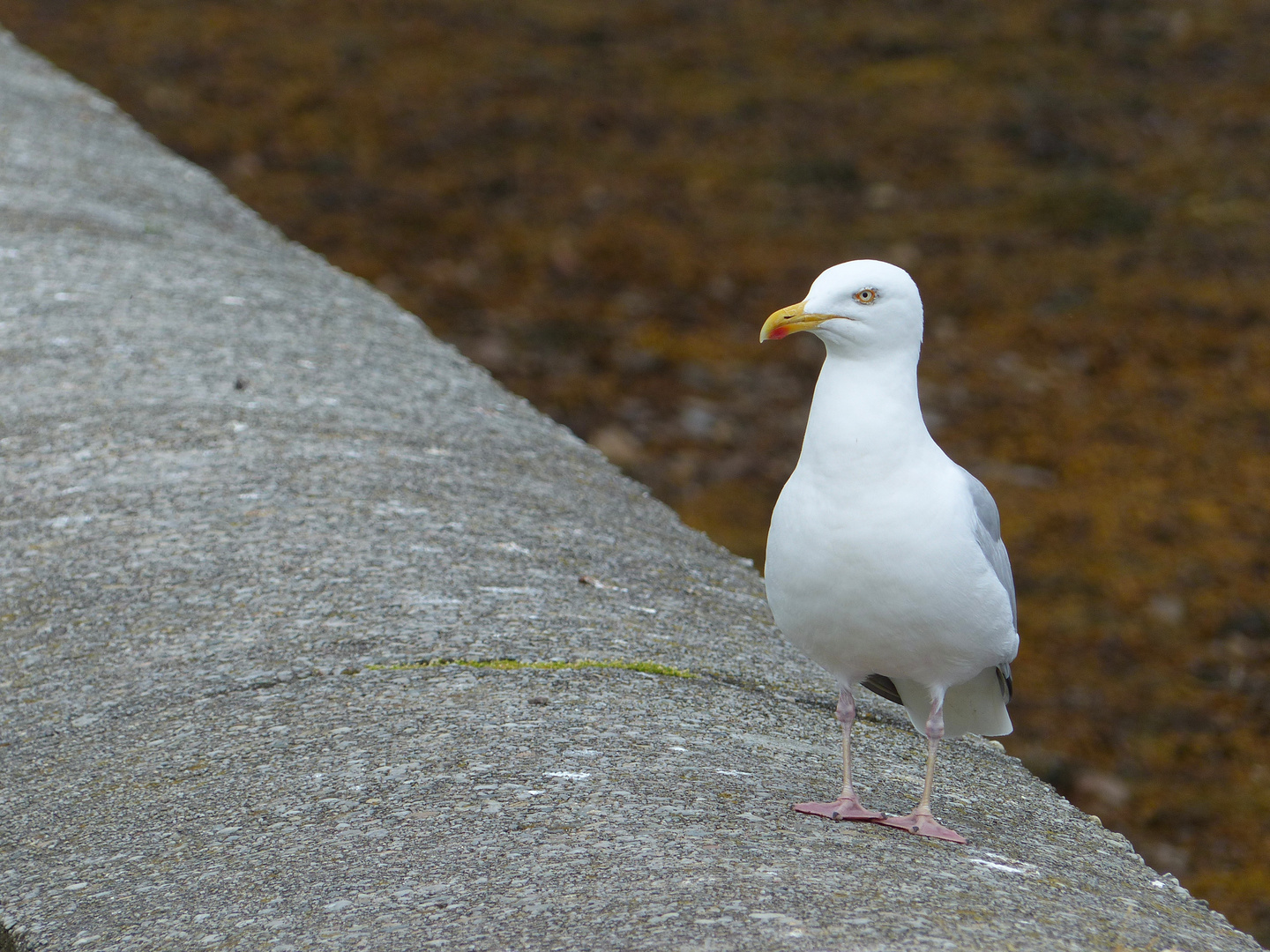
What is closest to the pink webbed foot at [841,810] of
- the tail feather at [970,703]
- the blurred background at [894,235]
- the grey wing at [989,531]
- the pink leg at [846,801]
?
the pink leg at [846,801]

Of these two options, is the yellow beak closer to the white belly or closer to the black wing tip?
the white belly

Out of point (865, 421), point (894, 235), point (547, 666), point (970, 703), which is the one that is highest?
point (894, 235)

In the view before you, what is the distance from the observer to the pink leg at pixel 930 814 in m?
2.25

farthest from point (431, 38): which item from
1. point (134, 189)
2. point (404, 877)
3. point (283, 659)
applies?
point (404, 877)

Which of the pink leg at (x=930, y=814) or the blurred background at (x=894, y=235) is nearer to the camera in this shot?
the pink leg at (x=930, y=814)

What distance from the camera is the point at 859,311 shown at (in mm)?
2129

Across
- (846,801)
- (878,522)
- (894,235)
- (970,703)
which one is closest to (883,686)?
(970,703)

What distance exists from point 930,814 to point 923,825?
0.03 meters

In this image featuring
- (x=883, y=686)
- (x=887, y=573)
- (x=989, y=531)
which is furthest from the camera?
(x=883, y=686)

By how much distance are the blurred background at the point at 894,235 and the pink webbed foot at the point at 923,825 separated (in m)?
2.17

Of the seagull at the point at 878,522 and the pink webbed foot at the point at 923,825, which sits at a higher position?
the seagull at the point at 878,522

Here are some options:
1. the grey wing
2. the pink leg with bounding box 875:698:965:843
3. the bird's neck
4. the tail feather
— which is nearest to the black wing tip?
the tail feather

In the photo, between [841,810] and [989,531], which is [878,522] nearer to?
[989,531]

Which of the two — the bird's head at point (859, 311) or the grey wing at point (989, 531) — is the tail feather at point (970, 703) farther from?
the bird's head at point (859, 311)
